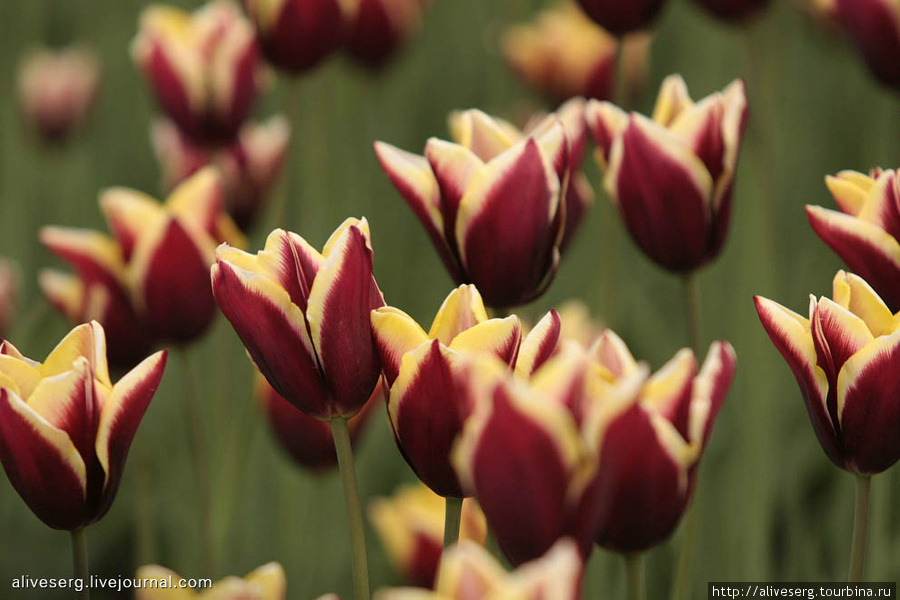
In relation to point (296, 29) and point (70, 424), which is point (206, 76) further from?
point (70, 424)

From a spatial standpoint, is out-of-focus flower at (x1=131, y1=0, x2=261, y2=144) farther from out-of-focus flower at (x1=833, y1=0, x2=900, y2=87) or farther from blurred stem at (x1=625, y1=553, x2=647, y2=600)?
blurred stem at (x1=625, y1=553, x2=647, y2=600)

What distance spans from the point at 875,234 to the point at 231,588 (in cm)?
33

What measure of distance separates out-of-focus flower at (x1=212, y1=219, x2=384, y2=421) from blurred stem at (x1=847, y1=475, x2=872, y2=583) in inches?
8.7

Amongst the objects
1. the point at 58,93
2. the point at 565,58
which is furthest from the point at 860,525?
the point at 58,93

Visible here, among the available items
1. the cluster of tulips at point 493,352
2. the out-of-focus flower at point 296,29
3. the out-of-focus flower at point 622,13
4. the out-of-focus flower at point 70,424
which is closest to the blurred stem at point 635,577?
the cluster of tulips at point 493,352

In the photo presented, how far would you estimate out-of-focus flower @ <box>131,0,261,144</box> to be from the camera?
1.02 m

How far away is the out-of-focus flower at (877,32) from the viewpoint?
80cm

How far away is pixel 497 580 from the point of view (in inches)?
12.8

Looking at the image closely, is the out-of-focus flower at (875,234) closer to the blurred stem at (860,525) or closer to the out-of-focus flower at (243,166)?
the blurred stem at (860,525)

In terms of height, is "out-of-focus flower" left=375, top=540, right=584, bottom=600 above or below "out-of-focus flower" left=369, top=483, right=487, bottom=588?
above

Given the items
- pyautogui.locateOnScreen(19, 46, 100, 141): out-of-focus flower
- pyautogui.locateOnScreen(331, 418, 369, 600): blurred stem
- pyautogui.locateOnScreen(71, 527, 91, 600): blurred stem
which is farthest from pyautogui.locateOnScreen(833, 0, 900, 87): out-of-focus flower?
pyautogui.locateOnScreen(19, 46, 100, 141): out-of-focus flower

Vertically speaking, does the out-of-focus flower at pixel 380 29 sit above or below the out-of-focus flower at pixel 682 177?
above

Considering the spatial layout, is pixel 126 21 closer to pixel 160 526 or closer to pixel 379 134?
pixel 379 134

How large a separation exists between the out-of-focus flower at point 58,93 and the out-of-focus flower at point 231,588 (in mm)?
1349
